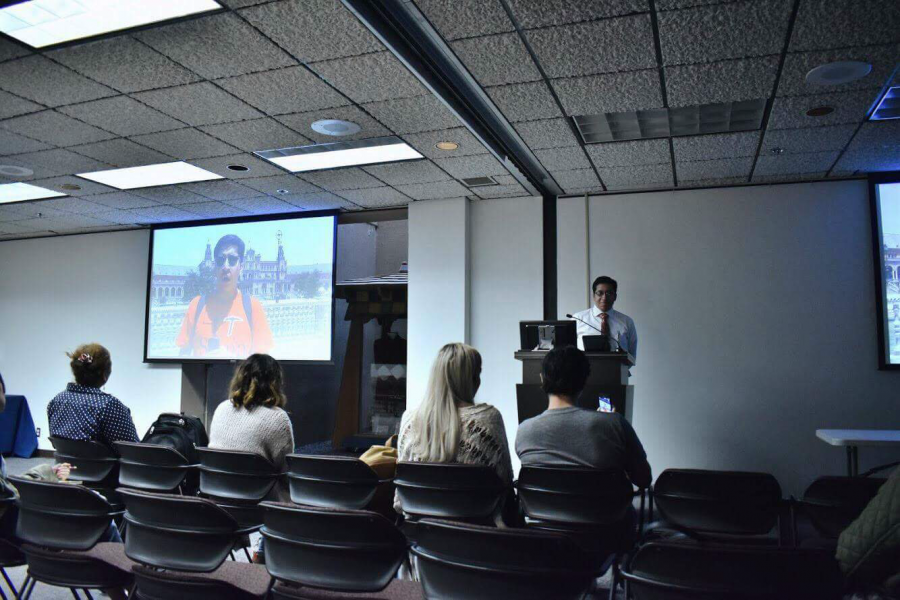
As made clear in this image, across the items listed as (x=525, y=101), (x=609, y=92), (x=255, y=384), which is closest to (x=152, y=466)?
(x=255, y=384)

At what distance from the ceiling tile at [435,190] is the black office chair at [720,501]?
379cm

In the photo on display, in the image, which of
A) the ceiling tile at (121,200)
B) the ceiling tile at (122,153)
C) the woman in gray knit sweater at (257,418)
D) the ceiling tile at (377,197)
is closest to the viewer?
the woman in gray knit sweater at (257,418)

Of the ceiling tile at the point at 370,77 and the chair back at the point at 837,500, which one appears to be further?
the ceiling tile at the point at 370,77

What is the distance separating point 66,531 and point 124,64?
7.97 ft

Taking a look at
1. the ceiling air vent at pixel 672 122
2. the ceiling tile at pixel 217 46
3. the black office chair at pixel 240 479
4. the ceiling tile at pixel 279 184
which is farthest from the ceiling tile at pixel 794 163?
the black office chair at pixel 240 479

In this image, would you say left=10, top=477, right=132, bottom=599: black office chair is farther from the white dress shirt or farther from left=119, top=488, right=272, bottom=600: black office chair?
the white dress shirt

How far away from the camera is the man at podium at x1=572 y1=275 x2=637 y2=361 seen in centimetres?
489

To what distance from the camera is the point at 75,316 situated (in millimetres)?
8016

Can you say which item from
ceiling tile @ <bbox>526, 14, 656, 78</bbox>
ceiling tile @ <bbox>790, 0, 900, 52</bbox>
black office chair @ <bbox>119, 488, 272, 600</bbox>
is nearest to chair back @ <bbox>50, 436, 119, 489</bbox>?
black office chair @ <bbox>119, 488, 272, 600</bbox>

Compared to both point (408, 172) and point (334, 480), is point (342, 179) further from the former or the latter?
point (334, 480)

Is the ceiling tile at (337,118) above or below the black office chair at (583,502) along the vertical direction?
above

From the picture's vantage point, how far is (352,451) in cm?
764

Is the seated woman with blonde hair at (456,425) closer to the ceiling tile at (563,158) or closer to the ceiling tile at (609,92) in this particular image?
the ceiling tile at (609,92)

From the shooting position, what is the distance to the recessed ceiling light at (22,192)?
5.93 meters
